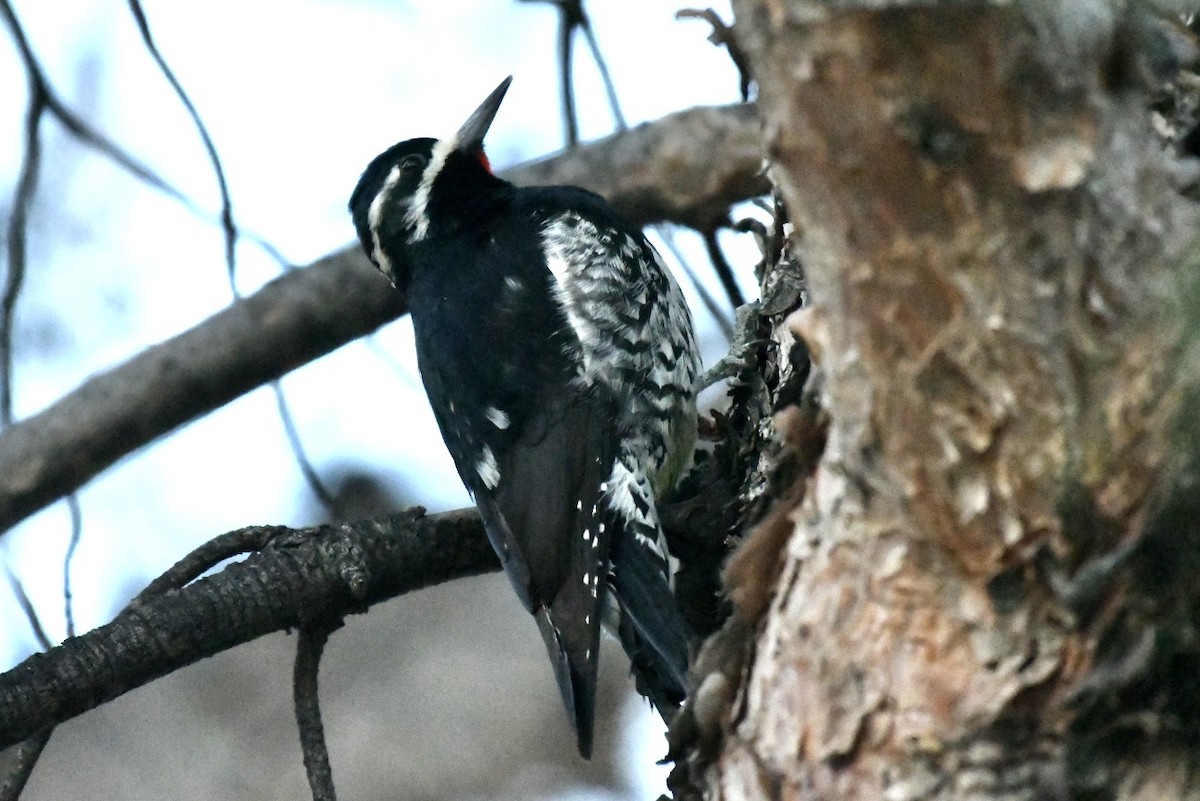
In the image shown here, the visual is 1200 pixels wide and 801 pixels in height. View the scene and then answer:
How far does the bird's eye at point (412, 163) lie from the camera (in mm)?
4266

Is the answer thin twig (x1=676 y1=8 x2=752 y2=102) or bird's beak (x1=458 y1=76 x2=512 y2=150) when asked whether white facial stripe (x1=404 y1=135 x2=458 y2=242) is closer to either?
bird's beak (x1=458 y1=76 x2=512 y2=150)

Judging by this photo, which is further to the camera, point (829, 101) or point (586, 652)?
point (586, 652)

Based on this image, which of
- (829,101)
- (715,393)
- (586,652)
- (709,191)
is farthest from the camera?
(715,393)

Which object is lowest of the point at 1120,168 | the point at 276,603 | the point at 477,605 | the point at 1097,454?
the point at 1097,454

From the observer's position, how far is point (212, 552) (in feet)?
8.66

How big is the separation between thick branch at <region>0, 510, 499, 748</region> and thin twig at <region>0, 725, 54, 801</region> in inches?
1.4

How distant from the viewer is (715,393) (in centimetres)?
562

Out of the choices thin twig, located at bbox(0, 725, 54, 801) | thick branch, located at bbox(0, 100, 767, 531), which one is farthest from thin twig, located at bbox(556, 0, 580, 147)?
thin twig, located at bbox(0, 725, 54, 801)

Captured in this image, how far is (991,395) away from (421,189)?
10.0 feet

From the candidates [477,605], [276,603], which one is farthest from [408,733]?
[276,603]

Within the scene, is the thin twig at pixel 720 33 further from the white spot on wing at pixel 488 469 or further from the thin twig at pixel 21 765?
the thin twig at pixel 21 765

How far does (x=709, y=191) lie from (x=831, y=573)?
232 centimetres

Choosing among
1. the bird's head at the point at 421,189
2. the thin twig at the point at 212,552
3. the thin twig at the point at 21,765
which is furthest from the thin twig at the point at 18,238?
the thin twig at the point at 21,765

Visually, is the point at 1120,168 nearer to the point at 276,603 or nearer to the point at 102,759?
the point at 276,603
